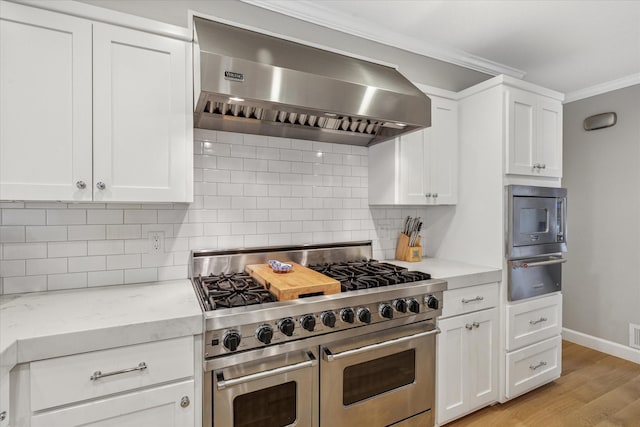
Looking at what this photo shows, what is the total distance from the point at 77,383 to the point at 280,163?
151 cm

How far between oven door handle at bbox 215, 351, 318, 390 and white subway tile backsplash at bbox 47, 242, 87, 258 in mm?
983

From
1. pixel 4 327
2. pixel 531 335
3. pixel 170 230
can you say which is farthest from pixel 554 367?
pixel 4 327

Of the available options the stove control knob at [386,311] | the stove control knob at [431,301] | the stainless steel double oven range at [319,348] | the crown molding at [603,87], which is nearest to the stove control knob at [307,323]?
the stainless steel double oven range at [319,348]

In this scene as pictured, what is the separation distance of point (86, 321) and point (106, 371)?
0.65ft

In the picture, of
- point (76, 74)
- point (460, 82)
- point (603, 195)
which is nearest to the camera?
point (76, 74)

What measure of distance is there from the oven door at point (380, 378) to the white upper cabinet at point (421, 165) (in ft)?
3.04

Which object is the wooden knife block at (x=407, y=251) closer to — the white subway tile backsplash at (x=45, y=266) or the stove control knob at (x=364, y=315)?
the stove control knob at (x=364, y=315)

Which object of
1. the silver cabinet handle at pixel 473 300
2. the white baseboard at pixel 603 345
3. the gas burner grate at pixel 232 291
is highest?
the gas burner grate at pixel 232 291

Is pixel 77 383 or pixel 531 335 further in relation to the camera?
pixel 531 335

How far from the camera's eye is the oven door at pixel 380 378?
1611mm

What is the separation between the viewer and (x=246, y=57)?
147 cm

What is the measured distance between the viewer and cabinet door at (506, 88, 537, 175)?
90.2 inches

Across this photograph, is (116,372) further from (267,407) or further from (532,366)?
(532,366)

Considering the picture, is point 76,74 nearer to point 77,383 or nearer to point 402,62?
point 77,383
